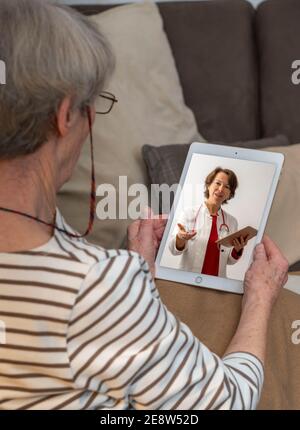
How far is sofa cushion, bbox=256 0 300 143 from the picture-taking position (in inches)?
72.6

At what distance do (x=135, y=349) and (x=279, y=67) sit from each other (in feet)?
4.02

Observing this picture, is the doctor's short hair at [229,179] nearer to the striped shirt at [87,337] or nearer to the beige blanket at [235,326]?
the beige blanket at [235,326]

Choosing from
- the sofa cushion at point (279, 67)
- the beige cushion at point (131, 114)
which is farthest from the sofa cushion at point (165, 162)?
the sofa cushion at point (279, 67)

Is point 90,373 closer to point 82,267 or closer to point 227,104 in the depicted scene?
point 82,267

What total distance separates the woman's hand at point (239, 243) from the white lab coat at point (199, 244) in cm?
1

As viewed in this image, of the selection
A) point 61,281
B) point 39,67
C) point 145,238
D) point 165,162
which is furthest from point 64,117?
point 165,162

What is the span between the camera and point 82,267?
0.81 m

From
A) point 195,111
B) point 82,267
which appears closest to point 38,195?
point 82,267

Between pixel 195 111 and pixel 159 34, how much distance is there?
0.23 m

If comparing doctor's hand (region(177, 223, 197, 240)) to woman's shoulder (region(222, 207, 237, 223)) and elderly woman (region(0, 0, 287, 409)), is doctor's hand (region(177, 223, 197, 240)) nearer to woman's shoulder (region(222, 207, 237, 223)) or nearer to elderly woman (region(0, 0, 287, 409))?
woman's shoulder (region(222, 207, 237, 223))

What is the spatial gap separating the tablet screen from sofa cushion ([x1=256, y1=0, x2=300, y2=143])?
0.53 m

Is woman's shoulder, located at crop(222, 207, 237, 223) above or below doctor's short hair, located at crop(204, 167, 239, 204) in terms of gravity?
below

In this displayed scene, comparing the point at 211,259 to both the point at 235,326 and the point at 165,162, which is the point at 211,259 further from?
the point at 165,162

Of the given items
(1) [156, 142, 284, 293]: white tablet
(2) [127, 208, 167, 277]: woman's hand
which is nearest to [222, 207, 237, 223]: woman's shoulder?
(1) [156, 142, 284, 293]: white tablet
